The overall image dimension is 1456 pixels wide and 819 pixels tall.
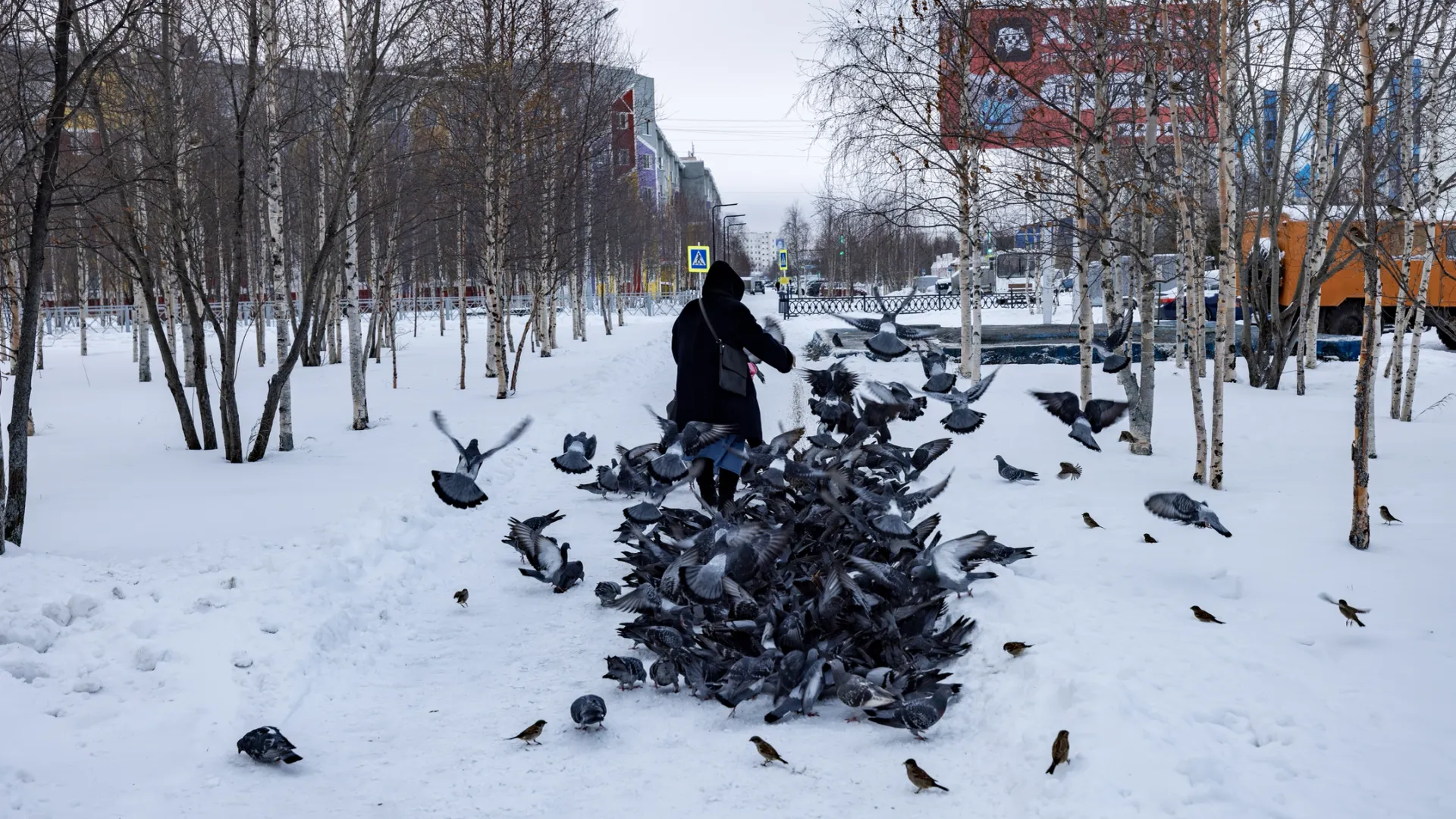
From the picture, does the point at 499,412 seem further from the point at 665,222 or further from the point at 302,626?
the point at 665,222

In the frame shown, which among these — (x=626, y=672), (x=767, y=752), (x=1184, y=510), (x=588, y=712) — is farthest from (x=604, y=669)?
(x=1184, y=510)

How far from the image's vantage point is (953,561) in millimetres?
4973

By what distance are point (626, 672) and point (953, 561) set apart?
1731 mm

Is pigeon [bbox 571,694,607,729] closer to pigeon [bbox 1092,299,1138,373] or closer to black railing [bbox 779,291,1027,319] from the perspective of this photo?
pigeon [bbox 1092,299,1138,373]

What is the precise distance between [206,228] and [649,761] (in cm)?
1017

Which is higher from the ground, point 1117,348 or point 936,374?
point 1117,348

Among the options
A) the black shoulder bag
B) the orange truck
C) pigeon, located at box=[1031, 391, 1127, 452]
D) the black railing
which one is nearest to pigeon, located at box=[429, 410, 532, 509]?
the black shoulder bag

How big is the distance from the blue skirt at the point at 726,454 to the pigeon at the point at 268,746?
3269 millimetres

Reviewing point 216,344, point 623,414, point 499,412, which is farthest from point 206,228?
point 216,344

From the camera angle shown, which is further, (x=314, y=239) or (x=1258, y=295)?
(x=314, y=239)

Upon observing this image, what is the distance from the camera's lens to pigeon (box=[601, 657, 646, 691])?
432cm

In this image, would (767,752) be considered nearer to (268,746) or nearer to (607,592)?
(268,746)

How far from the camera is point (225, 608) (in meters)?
4.71

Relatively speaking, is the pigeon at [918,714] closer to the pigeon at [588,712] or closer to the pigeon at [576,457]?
the pigeon at [588,712]
